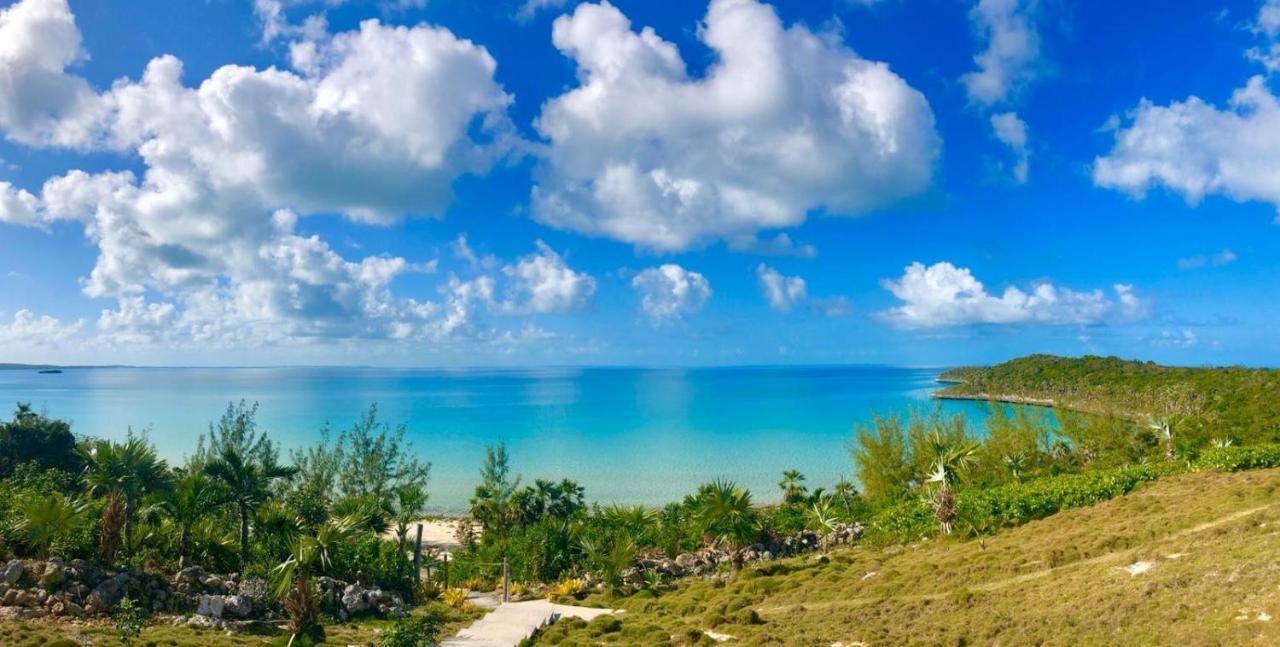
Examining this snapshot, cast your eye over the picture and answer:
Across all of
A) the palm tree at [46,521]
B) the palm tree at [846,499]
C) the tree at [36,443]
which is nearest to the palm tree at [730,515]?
the palm tree at [846,499]

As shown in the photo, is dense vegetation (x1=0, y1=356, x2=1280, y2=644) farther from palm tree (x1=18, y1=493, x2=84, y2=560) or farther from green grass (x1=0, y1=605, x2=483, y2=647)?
green grass (x1=0, y1=605, x2=483, y2=647)

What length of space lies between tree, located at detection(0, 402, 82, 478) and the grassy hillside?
176 feet

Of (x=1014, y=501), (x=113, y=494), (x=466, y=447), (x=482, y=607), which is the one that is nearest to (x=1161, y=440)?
(x=1014, y=501)

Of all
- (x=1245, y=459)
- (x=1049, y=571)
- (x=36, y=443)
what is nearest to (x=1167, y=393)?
(x=1245, y=459)

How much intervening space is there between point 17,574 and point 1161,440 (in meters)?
60.0

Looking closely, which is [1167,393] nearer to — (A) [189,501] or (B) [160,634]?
(A) [189,501]

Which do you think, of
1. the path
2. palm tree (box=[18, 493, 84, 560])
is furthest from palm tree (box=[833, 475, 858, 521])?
palm tree (box=[18, 493, 84, 560])

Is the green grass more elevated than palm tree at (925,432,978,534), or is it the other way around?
palm tree at (925,432,978,534)

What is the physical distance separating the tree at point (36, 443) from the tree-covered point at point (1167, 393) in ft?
276

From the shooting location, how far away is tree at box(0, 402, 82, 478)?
54.1m

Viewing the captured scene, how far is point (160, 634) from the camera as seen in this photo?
1877 cm

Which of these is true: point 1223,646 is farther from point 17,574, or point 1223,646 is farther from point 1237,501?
point 17,574

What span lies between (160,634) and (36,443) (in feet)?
170

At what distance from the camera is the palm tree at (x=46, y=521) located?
2059 centimetres
